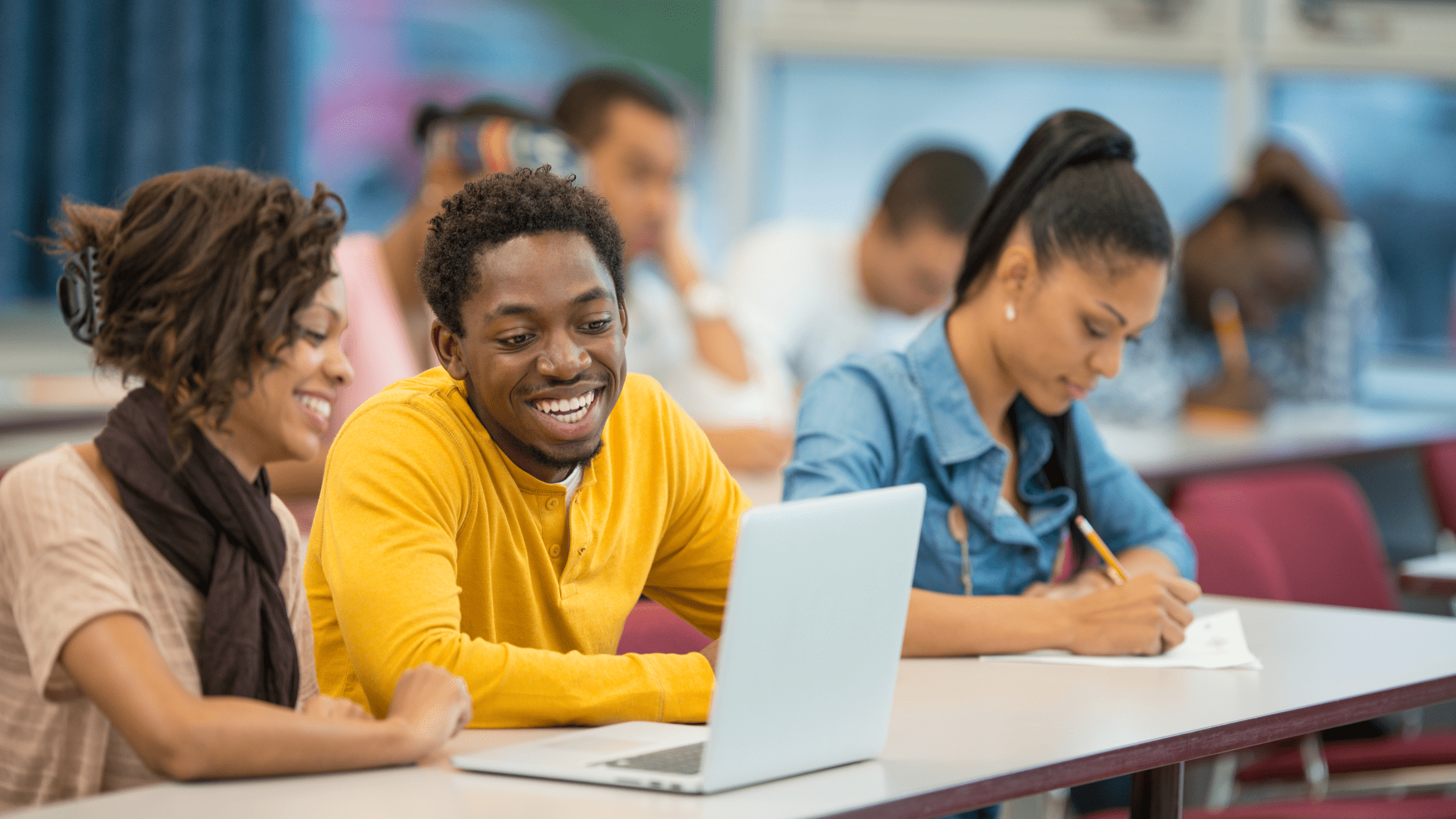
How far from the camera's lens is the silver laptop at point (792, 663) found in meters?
1.06

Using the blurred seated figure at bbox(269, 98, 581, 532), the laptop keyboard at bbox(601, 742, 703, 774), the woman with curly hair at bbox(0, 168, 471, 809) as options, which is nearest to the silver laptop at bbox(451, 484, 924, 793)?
the laptop keyboard at bbox(601, 742, 703, 774)

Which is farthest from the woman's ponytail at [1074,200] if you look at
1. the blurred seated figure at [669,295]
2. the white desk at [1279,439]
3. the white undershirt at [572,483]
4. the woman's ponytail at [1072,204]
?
the white desk at [1279,439]

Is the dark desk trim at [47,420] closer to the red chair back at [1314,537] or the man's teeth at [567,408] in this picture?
the man's teeth at [567,408]

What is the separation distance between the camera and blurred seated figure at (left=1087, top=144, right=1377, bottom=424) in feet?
14.3

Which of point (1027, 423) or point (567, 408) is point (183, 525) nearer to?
point (567, 408)

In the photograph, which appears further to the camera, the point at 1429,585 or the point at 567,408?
the point at 1429,585

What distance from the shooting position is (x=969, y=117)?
17.9 ft

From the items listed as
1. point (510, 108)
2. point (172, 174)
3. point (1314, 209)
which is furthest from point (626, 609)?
point (1314, 209)

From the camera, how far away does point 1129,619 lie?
1.66 metres

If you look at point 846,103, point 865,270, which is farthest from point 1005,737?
point 846,103

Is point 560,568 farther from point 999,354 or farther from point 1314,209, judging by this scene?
point 1314,209

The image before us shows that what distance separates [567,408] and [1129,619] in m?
0.71

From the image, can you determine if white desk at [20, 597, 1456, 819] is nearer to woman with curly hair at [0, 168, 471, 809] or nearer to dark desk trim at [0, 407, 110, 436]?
woman with curly hair at [0, 168, 471, 809]

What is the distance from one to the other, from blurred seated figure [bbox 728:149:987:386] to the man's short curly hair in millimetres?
2307
